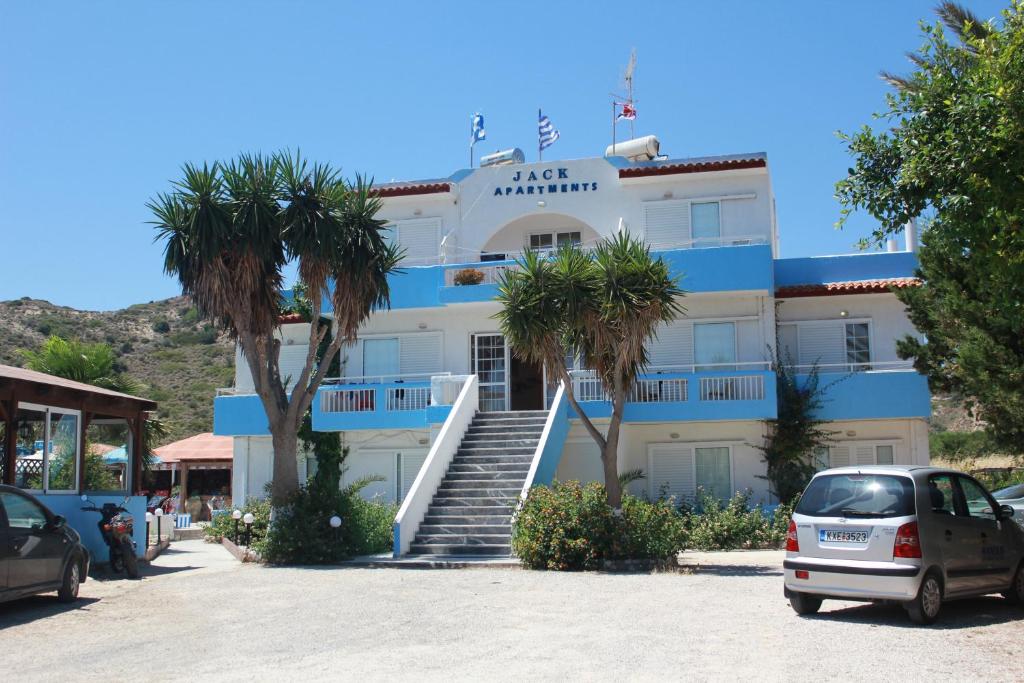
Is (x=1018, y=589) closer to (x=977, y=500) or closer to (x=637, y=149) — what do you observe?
(x=977, y=500)

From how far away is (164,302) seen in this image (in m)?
86.6

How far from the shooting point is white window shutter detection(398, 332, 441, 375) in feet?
89.1

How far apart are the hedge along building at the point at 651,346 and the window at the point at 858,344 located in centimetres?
3

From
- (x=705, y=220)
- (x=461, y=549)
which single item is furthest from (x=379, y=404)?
(x=705, y=220)

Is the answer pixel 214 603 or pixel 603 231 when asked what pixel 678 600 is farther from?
pixel 603 231

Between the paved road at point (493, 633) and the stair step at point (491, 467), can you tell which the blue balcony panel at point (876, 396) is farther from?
the paved road at point (493, 633)

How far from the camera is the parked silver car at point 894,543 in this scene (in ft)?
34.6

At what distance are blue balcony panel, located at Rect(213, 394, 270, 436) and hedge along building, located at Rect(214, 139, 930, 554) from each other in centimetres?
5

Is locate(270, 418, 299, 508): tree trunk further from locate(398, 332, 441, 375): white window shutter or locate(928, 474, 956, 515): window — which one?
locate(928, 474, 956, 515): window

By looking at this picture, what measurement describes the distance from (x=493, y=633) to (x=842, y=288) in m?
17.5

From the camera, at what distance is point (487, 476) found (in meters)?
21.1

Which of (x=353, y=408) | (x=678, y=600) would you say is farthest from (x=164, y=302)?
(x=678, y=600)

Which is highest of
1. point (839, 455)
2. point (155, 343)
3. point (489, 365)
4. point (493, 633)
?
point (155, 343)

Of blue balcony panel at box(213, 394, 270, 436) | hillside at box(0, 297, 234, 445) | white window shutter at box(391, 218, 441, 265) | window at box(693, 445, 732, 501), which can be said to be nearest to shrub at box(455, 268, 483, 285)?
white window shutter at box(391, 218, 441, 265)
